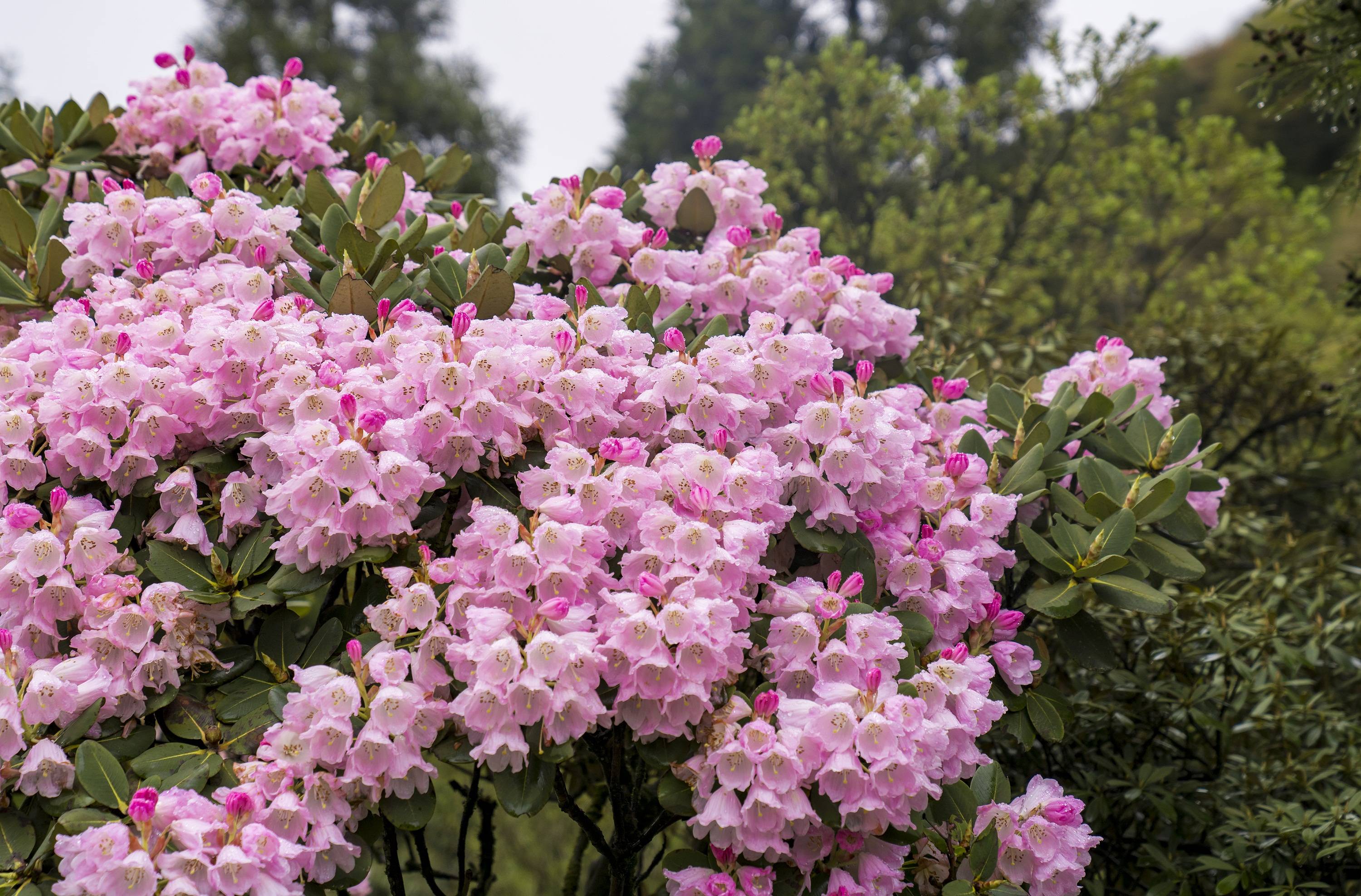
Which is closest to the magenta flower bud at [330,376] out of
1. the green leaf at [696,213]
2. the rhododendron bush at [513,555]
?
the rhododendron bush at [513,555]

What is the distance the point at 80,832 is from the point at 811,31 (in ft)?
83.6

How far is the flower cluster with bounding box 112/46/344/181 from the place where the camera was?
2.89m

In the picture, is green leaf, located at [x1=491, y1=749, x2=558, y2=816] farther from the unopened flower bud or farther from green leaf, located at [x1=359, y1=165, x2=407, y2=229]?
green leaf, located at [x1=359, y1=165, x2=407, y2=229]

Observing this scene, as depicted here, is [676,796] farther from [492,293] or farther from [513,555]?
[492,293]

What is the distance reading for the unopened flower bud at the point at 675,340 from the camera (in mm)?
1971

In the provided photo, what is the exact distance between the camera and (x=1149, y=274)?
35.4 feet

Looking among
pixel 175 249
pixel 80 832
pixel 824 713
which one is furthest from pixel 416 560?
pixel 175 249

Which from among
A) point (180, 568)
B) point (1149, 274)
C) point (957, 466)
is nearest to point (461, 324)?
point (180, 568)

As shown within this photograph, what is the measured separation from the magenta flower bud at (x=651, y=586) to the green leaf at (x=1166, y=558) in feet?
3.57

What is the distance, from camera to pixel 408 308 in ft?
6.66

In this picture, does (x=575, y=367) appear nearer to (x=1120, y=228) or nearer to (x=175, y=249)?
(x=175, y=249)

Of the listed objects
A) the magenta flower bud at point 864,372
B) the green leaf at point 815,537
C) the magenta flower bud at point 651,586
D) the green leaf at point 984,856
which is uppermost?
the magenta flower bud at point 864,372

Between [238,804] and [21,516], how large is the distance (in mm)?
723

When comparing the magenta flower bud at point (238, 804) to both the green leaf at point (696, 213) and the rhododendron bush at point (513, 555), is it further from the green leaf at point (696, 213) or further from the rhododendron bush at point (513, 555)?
the green leaf at point (696, 213)
